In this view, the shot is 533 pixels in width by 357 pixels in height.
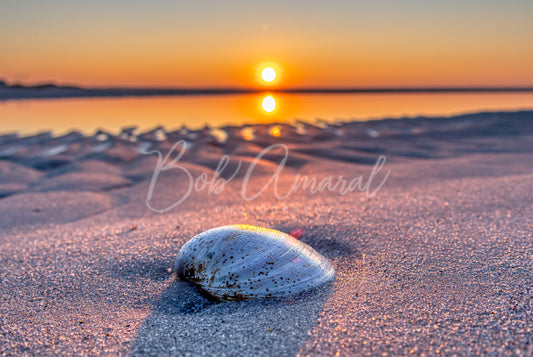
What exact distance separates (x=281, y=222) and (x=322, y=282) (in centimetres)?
111

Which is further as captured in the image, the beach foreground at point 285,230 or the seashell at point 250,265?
the seashell at point 250,265

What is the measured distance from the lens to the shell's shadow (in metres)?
1.70

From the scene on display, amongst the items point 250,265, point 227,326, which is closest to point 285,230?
point 250,265

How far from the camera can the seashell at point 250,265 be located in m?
2.12

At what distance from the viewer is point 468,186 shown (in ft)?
13.3

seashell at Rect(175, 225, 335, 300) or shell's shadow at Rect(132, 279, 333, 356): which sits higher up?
seashell at Rect(175, 225, 335, 300)

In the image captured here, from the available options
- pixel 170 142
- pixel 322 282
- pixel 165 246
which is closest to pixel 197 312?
pixel 322 282

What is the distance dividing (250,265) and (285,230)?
0.98 metres

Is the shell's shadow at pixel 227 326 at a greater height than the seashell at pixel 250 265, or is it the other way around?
the seashell at pixel 250 265

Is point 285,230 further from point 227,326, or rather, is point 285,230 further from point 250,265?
point 227,326

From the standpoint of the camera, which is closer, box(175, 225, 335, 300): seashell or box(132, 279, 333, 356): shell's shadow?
box(132, 279, 333, 356): shell's shadow

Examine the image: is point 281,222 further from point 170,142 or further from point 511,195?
point 170,142

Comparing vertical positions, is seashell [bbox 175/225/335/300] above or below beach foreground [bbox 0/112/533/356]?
above

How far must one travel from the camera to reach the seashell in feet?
6.96
